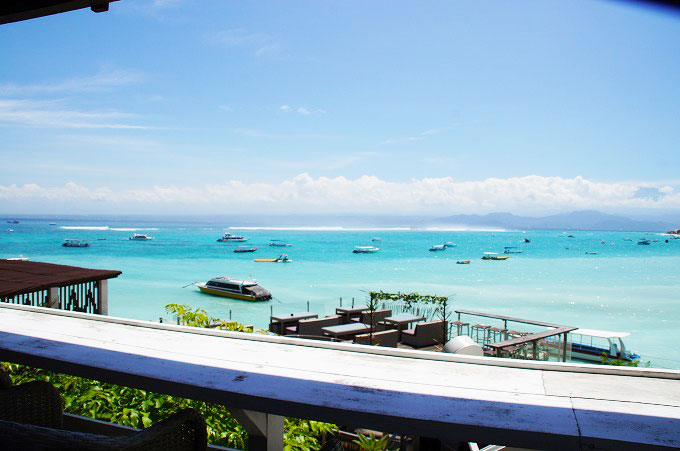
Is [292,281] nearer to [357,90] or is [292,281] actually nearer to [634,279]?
[357,90]

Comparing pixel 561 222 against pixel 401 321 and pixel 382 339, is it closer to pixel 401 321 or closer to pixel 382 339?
pixel 401 321

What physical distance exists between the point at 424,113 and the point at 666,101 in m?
55.3

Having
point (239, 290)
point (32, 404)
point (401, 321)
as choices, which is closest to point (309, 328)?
point (401, 321)

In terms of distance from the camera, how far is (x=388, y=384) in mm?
977

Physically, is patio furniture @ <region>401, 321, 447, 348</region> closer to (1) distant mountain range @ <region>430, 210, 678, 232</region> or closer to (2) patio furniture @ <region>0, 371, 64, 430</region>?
(2) patio furniture @ <region>0, 371, 64, 430</region>

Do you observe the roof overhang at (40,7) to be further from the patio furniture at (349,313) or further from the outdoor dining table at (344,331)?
the patio furniture at (349,313)

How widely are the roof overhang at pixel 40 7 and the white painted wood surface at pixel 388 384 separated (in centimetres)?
97

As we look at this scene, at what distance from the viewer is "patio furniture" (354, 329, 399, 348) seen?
422 inches

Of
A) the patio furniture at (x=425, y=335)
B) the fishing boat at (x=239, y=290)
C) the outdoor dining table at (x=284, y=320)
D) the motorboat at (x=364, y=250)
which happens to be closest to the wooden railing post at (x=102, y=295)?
the patio furniture at (x=425, y=335)

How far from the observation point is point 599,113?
93562 millimetres

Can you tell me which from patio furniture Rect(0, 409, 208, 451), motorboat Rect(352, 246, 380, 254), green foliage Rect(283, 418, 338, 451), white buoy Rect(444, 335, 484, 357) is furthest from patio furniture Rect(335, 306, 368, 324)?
motorboat Rect(352, 246, 380, 254)

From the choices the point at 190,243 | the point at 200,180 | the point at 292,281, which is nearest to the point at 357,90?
the point at 292,281

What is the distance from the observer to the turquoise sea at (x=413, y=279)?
30.4 metres

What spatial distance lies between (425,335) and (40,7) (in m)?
10.7
